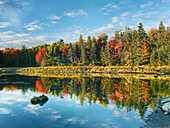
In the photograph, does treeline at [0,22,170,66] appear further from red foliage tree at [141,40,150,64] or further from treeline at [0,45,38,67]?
treeline at [0,45,38,67]

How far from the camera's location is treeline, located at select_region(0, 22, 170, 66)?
58594mm

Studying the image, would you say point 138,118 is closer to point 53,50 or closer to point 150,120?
point 150,120

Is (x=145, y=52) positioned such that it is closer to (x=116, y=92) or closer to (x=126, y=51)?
(x=126, y=51)

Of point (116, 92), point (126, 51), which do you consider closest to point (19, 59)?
point (126, 51)

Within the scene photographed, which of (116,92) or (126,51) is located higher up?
(126,51)

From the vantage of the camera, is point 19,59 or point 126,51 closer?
point 126,51

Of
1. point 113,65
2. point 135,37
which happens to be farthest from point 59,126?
point 135,37

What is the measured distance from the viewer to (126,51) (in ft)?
212

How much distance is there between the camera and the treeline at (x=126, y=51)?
58.6 m

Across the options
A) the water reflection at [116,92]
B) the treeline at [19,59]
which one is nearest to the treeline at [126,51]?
the treeline at [19,59]

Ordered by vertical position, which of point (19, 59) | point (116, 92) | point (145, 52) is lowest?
point (116, 92)

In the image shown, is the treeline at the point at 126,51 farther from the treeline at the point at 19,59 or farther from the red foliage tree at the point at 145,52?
the treeline at the point at 19,59

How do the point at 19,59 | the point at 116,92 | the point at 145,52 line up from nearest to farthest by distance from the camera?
the point at 116,92
the point at 145,52
the point at 19,59

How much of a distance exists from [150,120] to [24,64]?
100499 mm
